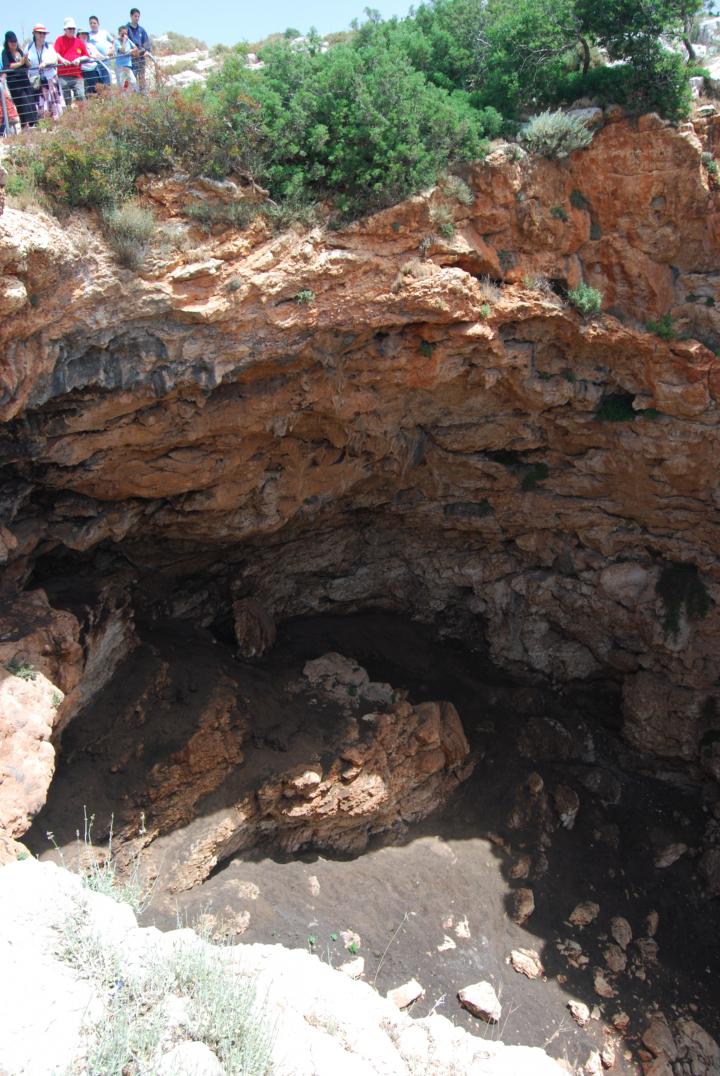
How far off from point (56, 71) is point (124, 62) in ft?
3.34

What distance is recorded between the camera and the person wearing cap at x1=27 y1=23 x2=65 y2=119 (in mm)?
9688

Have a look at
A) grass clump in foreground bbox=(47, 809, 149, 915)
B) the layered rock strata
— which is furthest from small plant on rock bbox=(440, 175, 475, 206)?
grass clump in foreground bbox=(47, 809, 149, 915)

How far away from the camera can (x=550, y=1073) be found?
6.25 meters

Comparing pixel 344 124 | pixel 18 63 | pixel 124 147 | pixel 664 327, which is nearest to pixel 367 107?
pixel 344 124

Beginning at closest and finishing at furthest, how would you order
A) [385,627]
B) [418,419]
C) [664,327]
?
[664,327], [418,419], [385,627]

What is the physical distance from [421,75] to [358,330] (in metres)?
3.31

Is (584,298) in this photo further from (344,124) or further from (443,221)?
(344,124)

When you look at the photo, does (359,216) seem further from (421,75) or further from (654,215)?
(654,215)

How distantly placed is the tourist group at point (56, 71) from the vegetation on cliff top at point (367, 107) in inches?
60.1

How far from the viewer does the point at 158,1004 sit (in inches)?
200

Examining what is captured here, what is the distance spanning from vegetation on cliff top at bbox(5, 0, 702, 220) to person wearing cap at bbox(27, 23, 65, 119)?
1.62 metres

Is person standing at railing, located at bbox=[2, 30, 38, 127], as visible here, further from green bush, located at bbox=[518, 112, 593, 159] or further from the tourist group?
green bush, located at bbox=[518, 112, 593, 159]

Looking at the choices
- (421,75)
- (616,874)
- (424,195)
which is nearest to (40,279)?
Answer: (424,195)

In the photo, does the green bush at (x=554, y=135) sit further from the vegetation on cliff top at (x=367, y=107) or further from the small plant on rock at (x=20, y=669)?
the small plant on rock at (x=20, y=669)
